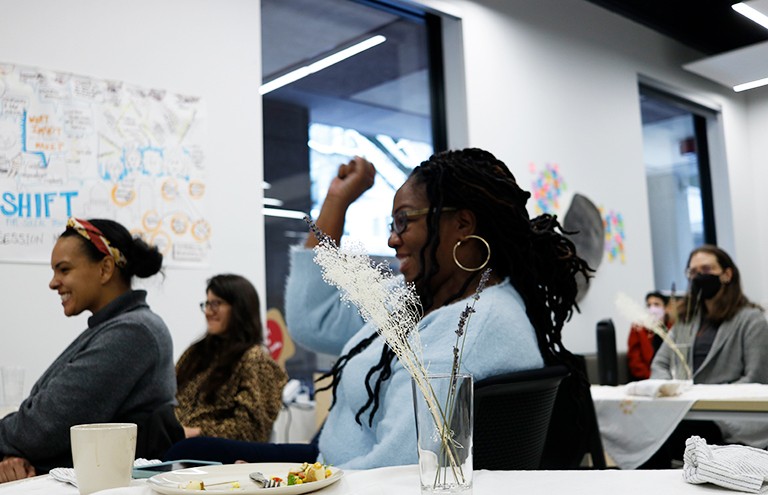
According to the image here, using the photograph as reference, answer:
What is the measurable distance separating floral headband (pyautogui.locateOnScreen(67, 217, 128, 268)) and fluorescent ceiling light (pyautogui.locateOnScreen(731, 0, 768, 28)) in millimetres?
3895

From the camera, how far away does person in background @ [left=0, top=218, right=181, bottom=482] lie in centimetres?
178

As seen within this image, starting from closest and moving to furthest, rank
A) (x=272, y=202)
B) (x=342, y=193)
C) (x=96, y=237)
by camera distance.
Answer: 1. (x=342, y=193)
2. (x=96, y=237)
3. (x=272, y=202)

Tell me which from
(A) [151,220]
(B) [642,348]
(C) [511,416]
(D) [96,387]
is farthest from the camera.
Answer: (B) [642,348]

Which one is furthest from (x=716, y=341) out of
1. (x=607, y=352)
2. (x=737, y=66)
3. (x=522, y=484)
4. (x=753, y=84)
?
(x=737, y=66)

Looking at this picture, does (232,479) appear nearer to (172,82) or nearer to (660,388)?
(660,388)

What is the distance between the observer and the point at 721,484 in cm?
86

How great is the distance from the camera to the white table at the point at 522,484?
2.87ft

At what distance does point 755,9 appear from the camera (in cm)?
464

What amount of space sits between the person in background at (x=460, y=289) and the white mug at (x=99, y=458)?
1.34 feet

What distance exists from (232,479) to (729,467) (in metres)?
0.58

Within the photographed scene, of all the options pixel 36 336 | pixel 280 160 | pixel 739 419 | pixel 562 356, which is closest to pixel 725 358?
pixel 739 419

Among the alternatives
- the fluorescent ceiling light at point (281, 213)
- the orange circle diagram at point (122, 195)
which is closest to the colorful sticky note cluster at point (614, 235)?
the fluorescent ceiling light at point (281, 213)

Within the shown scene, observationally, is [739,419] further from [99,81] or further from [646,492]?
[99,81]

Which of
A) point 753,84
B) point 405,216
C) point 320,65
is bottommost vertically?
point 405,216
